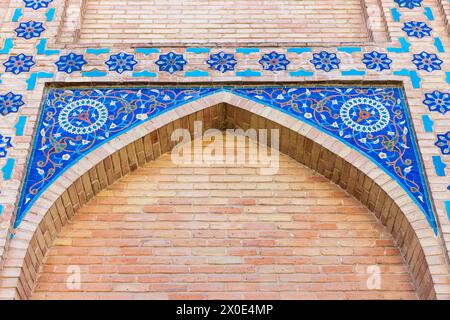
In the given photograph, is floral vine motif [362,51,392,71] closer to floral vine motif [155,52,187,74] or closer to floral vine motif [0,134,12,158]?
floral vine motif [155,52,187,74]

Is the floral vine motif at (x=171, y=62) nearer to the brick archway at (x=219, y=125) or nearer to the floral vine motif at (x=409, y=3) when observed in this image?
the brick archway at (x=219, y=125)

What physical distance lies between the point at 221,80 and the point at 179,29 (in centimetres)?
86

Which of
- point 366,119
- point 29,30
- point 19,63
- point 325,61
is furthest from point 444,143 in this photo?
point 29,30

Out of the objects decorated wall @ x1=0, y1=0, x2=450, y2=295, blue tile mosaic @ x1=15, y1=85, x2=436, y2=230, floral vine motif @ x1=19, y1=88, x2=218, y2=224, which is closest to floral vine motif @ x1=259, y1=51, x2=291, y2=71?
decorated wall @ x1=0, y1=0, x2=450, y2=295

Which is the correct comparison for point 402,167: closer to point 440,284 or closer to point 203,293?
point 440,284

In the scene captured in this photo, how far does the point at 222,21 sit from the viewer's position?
6.30m

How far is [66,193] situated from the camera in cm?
498

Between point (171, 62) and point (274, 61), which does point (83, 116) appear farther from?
point (274, 61)

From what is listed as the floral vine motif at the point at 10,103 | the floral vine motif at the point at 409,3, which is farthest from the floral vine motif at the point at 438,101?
the floral vine motif at the point at 10,103

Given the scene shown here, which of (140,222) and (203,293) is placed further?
(140,222)

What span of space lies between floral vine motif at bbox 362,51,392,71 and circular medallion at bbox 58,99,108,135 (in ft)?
6.38

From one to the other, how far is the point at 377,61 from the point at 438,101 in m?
0.56
